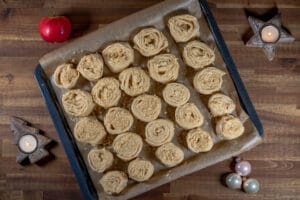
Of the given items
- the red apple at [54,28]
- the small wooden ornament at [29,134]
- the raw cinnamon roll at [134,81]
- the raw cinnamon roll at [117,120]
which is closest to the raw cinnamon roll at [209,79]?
the raw cinnamon roll at [134,81]

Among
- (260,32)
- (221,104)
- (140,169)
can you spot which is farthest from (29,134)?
(260,32)

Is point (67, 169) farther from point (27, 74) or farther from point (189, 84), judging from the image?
point (189, 84)

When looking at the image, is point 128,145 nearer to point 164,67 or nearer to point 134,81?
point 134,81

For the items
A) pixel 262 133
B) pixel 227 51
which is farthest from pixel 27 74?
pixel 262 133

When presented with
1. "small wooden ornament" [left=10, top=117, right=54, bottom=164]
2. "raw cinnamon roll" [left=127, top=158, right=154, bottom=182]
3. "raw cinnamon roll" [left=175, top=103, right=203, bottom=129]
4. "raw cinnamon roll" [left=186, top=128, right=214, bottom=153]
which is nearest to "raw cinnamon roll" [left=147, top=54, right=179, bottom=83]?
"raw cinnamon roll" [left=175, top=103, right=203, bottom=129]

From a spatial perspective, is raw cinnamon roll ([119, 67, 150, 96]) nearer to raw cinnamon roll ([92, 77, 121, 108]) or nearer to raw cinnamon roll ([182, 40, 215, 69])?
raw cinnamon roll ([92, 77, 121, 108])

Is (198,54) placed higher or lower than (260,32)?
higher

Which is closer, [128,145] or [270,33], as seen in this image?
[128,145]
